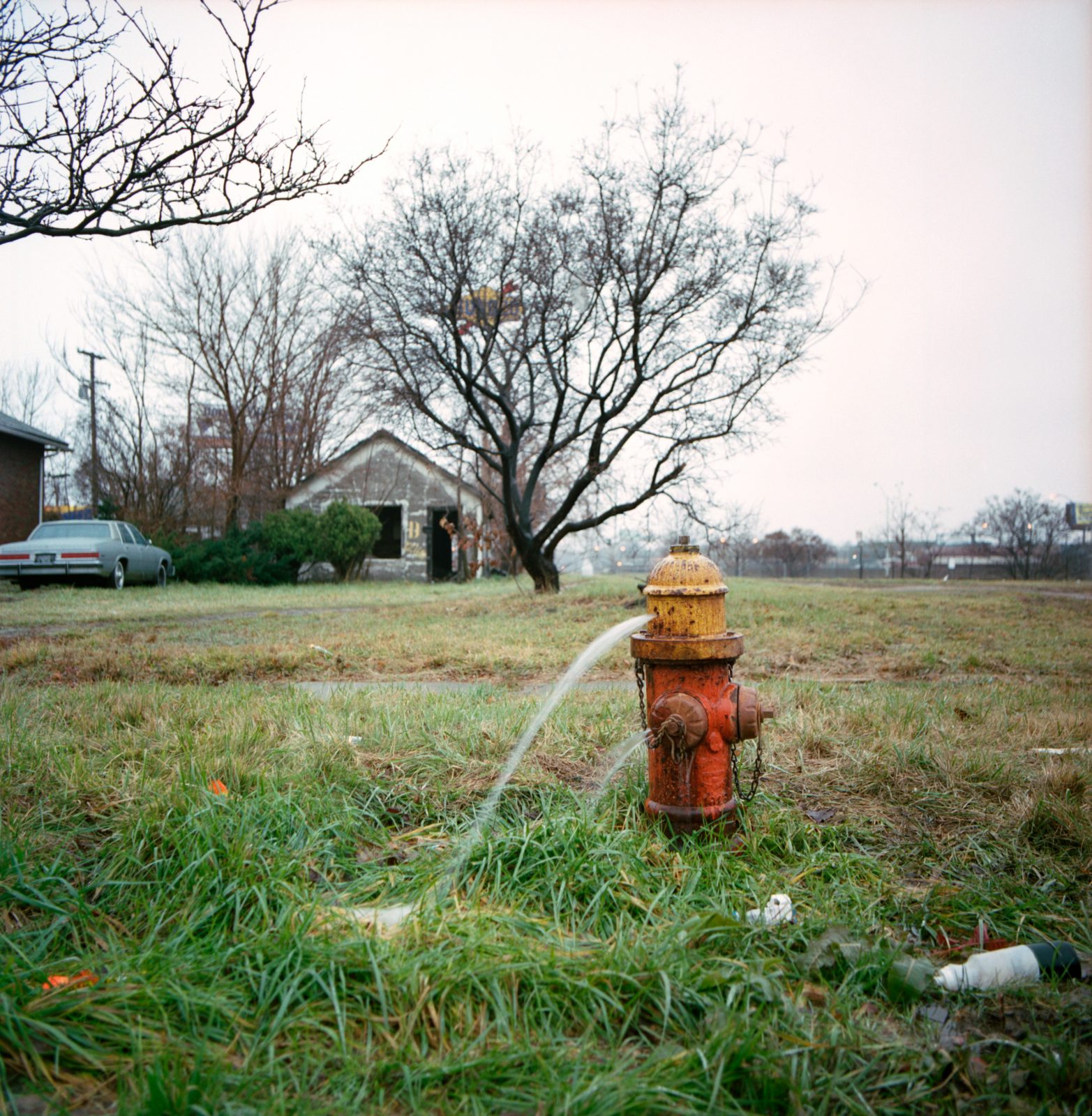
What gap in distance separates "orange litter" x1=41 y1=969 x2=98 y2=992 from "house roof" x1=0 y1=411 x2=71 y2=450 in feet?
76.0

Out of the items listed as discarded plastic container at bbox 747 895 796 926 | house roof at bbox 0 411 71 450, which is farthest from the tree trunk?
house roof at bbox 0 411 71 450

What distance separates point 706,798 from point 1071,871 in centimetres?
106

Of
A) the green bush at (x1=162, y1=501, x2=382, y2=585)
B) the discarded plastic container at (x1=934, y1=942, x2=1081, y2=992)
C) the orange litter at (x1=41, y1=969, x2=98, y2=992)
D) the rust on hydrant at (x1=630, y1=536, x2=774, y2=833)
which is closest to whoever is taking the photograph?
the orange litter at (x1=41, y1=969, x2=98, y2=992)

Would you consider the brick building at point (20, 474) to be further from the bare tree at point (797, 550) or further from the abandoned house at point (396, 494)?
the bare tree at point (797, 550)

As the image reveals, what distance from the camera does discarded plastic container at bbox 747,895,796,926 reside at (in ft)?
6.55

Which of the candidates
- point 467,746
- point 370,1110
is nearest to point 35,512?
point 467,746

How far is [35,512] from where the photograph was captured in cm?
2286

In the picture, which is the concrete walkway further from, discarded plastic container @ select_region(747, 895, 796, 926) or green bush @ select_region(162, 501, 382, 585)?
green bush @ select_region(162, 501, 382, 585)

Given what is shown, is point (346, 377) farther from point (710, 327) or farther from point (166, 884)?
point (166, 884)

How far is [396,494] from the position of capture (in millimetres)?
25031

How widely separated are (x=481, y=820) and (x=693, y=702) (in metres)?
0.76

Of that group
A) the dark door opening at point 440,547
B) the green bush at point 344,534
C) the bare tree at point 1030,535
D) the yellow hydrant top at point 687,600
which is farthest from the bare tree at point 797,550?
the yellow hydrant top at point 687,600

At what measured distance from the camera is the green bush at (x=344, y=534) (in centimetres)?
2139

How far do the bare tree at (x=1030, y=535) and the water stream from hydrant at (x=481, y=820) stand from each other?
90.0ft
